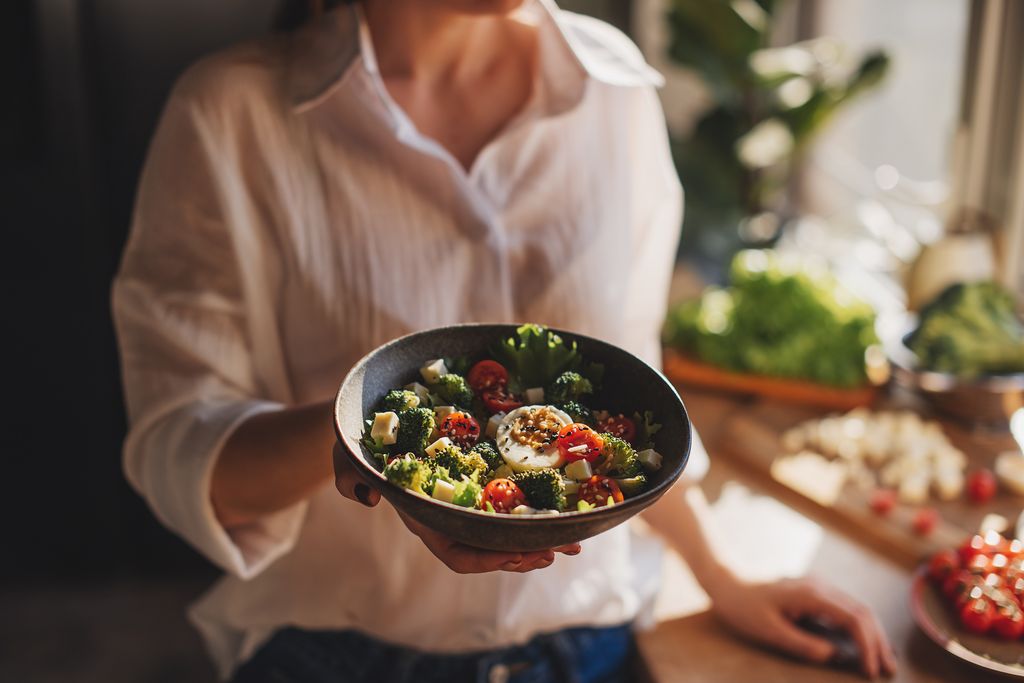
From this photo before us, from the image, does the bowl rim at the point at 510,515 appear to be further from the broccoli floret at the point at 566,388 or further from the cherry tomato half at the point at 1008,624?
the cherry tomato half at the point at 1008,624

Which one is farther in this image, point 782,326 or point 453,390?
point 782,326

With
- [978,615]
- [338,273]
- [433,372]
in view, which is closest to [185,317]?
[338,273]

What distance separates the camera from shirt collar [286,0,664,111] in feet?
4.18

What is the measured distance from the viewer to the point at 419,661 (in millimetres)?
1335

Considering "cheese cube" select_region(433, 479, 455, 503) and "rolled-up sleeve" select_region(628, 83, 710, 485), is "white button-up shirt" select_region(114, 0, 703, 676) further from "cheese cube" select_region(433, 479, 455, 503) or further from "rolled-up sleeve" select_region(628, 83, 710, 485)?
"cheese cube" select_region(433, 479, 455, 503)

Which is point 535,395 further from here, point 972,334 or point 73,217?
point 73,217

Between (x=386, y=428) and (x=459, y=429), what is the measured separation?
0.07 m

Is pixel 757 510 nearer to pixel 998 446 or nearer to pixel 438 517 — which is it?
pixel 998 446

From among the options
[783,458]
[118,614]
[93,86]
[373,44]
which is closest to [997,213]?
[783,458]

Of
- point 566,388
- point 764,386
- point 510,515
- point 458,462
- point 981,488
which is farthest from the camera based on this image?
point 764,386

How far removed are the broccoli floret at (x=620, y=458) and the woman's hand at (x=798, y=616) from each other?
1.92 ft

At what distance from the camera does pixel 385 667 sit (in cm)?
135

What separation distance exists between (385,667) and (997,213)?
173 centimetres

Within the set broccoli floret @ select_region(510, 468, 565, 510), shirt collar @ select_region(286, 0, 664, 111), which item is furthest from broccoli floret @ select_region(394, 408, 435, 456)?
shirt collar @ select_region(286, 0, 664, 111)
